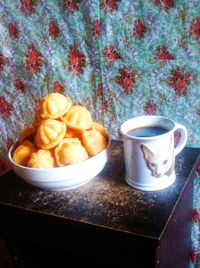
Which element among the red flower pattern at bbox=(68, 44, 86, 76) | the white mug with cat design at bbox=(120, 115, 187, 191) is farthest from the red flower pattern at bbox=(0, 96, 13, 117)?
the white mug with cat design at bbox=(120, 115, 187, 191)

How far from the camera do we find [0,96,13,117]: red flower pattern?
50.6 inches

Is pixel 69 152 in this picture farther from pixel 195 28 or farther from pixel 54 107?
pixel 195 28

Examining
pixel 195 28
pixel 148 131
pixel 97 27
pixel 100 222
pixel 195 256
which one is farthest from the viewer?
pixel 195 256

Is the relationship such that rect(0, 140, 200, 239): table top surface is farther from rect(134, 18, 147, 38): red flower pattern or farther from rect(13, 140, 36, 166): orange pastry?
rect(134, 18, 147, 38): red flower pattern

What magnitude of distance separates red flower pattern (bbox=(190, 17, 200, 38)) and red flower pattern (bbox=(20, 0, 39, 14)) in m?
0.51

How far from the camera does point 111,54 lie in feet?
3.37

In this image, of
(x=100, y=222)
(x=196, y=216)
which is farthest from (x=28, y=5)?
(x=196, y=216)

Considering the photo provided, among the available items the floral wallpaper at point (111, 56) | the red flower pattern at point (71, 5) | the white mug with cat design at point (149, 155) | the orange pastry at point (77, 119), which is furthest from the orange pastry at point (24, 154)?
the red flower pattern at point (71, 5)

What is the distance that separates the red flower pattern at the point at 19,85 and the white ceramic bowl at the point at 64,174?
493mm

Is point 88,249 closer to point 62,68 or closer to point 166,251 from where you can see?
point 166,251

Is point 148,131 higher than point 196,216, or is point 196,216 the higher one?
point 148,131

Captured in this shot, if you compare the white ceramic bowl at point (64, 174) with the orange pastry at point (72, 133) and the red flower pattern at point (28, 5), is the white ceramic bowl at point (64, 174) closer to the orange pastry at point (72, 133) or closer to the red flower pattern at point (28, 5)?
the orange pastry at point (72, 133)

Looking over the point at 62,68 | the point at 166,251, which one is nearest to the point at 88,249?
the point at 166,251

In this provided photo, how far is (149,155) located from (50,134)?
0.77 ft
